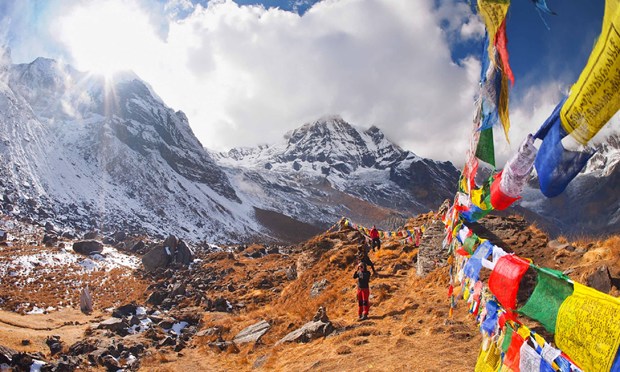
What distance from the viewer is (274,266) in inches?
1203

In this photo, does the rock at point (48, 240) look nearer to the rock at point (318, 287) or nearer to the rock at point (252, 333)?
the rock at point (252, 333)

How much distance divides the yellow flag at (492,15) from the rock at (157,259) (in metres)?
34.6

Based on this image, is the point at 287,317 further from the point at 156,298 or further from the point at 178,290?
the point at 178,290

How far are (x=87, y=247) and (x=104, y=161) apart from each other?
140 feet

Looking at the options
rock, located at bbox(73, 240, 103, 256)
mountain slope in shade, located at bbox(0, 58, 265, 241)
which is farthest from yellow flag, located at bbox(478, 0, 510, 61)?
mountain slope in shade, located at bbox(0, 58, 265, 241)

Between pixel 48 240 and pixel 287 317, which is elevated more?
pixel 48 240

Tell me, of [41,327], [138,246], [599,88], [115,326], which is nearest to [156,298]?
[41,327]

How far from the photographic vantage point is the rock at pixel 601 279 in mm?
6977

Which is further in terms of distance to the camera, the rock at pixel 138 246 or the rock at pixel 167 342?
the rock at pixel 138 246

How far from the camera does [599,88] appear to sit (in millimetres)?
2520

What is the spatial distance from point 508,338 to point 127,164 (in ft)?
269

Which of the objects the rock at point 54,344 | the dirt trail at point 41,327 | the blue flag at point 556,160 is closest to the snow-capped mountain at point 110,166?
the dirt trail at point 41,327

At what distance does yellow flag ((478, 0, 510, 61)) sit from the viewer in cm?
482

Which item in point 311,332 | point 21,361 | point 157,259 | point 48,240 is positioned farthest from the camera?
point 48,240
